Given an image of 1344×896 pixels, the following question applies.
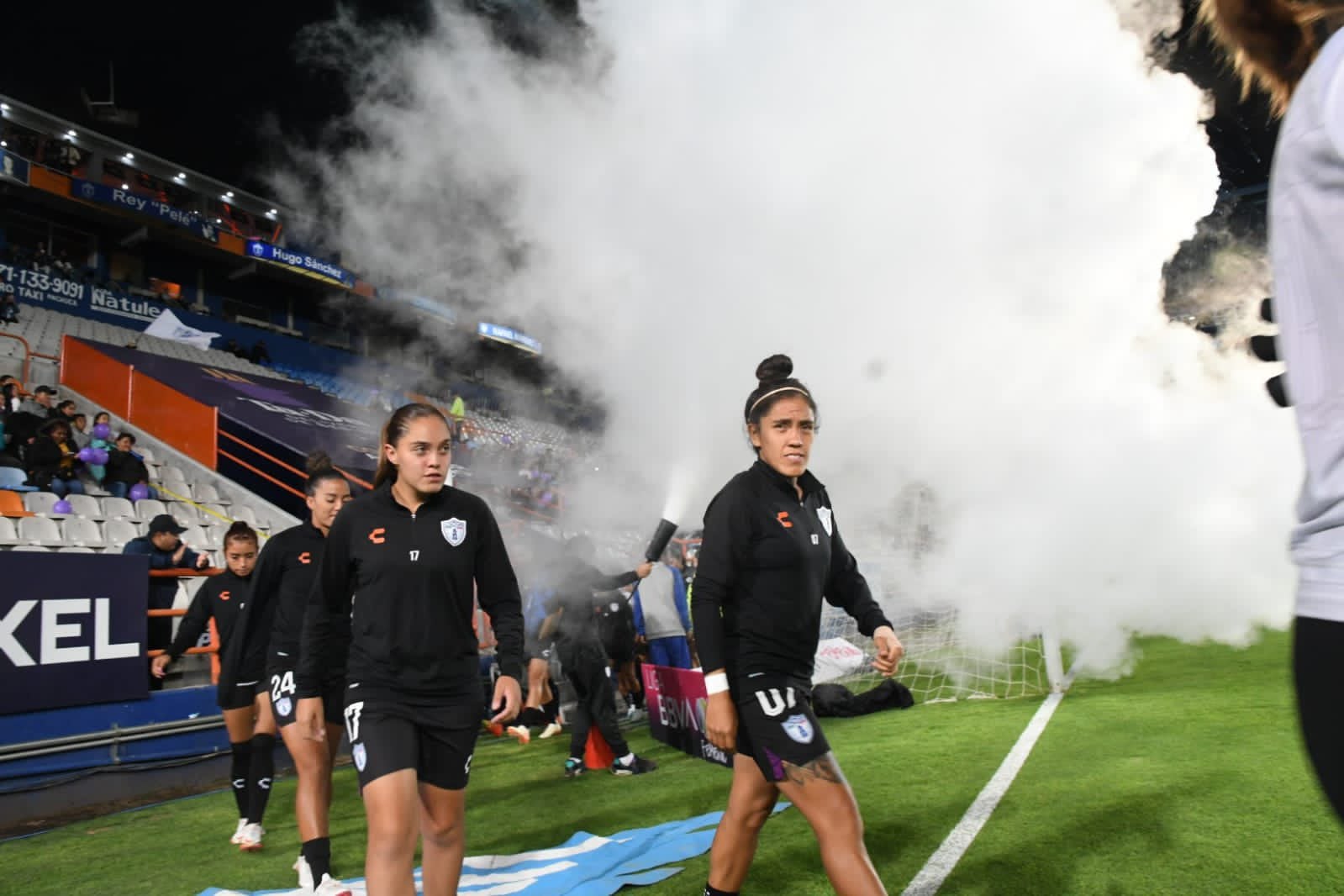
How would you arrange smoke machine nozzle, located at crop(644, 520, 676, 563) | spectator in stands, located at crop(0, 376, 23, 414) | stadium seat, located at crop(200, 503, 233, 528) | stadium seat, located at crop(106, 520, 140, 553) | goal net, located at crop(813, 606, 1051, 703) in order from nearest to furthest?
1. smoke machine nozzle, located at crop(644, 520, 676, 563)
2. goal net, located at crop(813, 606, 1051, 703)
3. stadium seat, located at crop(106, 520, 140, 553)
4. spectator in stands, located at crop(0, 376, 23, 414)
5. stadium seat, located at crop(200, 503, 233, 528)

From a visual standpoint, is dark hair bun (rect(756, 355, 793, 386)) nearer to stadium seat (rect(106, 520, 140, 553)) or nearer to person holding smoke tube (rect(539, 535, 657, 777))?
person holding smoke tube (rect(539, 535, 657, 777))

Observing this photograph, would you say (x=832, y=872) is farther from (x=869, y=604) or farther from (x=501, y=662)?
(x=501, y=662)

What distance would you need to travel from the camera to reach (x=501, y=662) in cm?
335

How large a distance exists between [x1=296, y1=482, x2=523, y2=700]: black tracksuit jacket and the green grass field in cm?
161

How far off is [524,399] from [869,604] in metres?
21.8

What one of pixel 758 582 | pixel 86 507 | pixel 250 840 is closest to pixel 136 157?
pixel 86 507

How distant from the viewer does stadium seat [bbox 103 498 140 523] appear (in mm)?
12078

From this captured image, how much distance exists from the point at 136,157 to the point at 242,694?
2892 cm

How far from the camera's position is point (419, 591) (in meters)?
3.18

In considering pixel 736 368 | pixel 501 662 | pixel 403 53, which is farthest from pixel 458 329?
pixel 501 662

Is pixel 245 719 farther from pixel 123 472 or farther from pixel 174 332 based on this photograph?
pixel 174 332

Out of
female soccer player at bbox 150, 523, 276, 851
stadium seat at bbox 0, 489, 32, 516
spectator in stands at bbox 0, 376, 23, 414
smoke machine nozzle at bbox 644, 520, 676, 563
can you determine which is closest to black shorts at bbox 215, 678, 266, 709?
female soccer player at bbox 150, 523, 276, 851

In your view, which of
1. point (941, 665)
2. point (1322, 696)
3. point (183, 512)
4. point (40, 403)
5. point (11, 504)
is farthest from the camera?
point (40, 403)

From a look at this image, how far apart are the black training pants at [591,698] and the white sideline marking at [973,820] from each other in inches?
120
